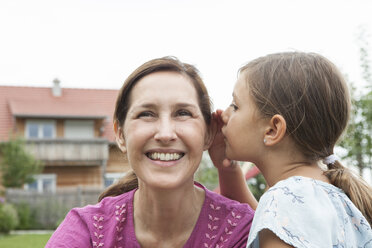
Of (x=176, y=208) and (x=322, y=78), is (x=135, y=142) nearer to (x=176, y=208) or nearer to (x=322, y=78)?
(x=176, y=208)

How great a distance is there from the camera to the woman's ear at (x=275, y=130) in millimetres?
1952

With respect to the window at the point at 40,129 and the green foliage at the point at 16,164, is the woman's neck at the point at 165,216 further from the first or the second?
the window at the point at 40,129

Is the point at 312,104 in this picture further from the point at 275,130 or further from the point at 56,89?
the point at 56,89

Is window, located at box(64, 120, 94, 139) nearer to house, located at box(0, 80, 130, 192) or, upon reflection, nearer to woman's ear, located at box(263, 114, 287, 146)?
house, located at box(0, 80, 130, 192)

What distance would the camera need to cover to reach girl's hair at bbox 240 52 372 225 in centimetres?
194

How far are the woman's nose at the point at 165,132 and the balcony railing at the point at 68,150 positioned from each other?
17984mm

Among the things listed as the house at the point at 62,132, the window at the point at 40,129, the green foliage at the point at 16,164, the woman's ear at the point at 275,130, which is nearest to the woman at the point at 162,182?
the woman's ear at the point at 275,130

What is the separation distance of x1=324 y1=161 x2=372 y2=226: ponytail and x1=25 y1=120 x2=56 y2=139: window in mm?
19420

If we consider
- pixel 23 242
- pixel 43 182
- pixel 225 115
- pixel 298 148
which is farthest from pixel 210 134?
pixel 43 182

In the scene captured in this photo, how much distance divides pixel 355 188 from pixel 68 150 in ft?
61.5

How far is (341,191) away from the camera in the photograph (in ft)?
6.28

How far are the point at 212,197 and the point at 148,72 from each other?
68cm

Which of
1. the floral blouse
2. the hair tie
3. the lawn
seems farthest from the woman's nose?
the lawn

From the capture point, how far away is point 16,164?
58.6 ft
